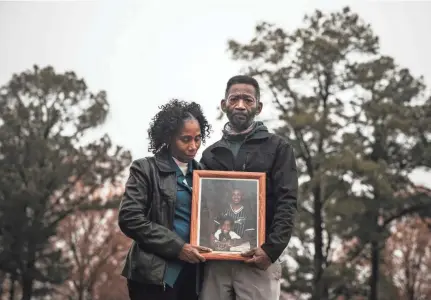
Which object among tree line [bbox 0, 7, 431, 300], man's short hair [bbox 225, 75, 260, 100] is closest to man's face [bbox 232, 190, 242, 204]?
man's short hair [bbox 225, 75, 260, 100]

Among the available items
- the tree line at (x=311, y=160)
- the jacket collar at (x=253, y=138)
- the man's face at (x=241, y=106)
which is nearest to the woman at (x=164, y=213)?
the jacket collar at (x=253, y=138)

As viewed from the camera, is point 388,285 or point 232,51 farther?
point 388,285

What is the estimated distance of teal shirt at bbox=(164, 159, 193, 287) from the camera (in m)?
3.15

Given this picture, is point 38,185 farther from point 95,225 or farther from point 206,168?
point 206,168

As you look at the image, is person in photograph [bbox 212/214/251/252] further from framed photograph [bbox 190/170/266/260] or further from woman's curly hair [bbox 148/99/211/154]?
woman's curly hair [bbox 148/99/211/154]

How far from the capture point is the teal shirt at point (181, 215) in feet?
10.3

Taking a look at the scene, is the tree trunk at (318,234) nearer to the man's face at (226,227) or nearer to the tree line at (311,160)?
the tree line at (311,160)

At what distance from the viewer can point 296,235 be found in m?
17.4

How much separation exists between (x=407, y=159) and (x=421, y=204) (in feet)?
5.03

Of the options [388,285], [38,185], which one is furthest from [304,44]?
[38,185]

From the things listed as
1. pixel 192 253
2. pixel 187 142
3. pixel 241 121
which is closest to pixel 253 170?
pixel 241 121

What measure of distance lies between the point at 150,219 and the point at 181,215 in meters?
0.18

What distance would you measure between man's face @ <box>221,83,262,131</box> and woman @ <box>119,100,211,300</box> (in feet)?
0.74

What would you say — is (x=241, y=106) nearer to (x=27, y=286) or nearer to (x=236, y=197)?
(x=236, y=197)
